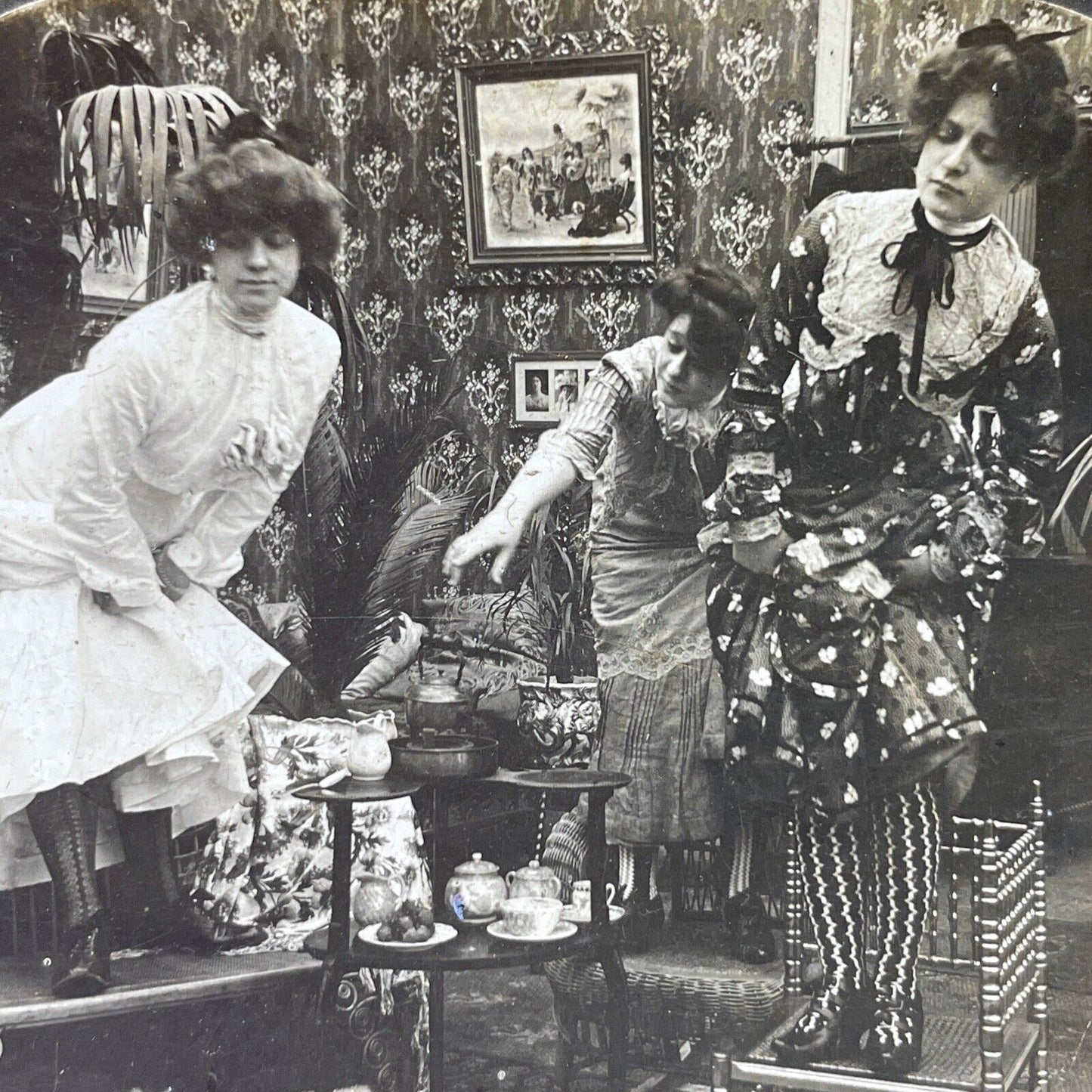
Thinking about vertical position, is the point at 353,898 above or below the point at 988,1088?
above

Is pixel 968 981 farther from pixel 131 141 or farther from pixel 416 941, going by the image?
pixel 131 141

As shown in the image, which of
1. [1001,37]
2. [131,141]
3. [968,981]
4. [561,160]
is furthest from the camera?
[131,141]

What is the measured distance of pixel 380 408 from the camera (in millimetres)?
3162

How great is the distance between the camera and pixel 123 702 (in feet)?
10.3

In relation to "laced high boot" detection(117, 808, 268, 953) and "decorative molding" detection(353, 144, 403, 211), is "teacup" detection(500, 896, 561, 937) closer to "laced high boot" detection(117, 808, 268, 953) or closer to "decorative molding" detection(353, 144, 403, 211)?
"laced high boot" detection(117, 808, 268, 953)

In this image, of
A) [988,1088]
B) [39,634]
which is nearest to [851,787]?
[988,1088]

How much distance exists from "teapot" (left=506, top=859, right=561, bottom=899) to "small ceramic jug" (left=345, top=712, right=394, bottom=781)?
46cm

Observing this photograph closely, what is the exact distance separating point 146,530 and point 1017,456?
227 centimetres

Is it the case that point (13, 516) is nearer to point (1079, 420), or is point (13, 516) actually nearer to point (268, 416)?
point (268, 416)

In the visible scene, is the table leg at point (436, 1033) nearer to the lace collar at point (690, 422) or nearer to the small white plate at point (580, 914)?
the small white plate at point (580, 914)

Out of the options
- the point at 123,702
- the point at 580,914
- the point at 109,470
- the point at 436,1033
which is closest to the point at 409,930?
the point at 436,1033

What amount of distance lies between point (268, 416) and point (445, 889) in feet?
4.48

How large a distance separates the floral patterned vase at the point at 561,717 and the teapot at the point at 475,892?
0.33 meters

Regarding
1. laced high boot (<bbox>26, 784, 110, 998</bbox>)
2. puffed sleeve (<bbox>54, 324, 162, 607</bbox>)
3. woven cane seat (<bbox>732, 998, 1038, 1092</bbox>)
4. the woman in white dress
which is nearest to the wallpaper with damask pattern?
the woman in white dress
